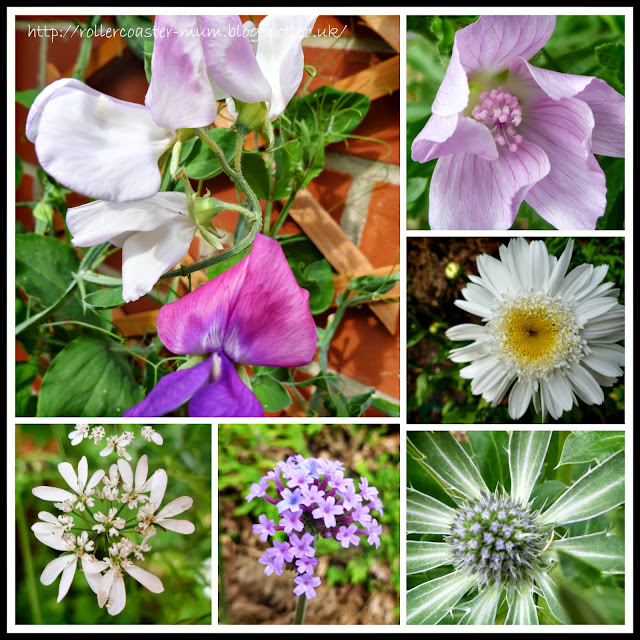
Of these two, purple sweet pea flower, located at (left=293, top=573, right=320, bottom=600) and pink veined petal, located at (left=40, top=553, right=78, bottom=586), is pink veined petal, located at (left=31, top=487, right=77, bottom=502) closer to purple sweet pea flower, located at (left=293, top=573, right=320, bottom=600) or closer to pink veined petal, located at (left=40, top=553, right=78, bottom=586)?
pink veined petal, located at (left=40, top=553, right=78, bottom=586)

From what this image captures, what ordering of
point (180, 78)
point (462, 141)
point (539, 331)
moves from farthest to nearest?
point (539, 331), point (462, 141), point (180, 78)

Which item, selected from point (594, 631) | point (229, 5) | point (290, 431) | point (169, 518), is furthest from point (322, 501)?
point (229, 5)

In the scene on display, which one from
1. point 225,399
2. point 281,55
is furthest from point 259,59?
point 225,399

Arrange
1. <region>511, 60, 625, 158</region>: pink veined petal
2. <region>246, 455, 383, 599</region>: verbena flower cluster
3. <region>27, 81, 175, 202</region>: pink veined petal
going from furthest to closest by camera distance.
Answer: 1. <region>246, 455, 383, 599</region>: verbena flower cluster
2. <region>511, 60, 625, 158</region>: pink veined petal
3. <region>27, 81, 175, 202</region>: pink veined petal

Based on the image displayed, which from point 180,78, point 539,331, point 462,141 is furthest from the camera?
point 539,331

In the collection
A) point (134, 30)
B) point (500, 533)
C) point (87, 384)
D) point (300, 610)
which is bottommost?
point (300, 610)

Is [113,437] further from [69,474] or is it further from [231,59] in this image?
[231,59]

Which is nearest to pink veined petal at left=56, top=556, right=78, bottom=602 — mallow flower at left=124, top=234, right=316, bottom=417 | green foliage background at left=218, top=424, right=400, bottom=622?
green foliage background at left=218, top=424, right=400, bottom=622
